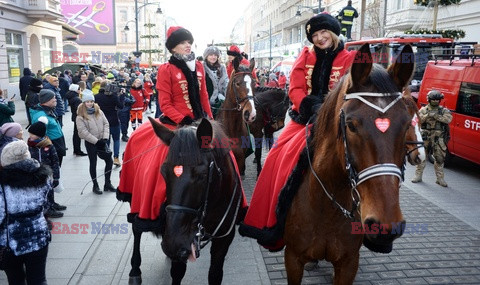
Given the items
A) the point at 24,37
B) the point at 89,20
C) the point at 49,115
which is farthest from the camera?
the point at 89,20

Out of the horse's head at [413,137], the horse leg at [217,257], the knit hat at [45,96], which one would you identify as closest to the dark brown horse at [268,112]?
the knit hat at [45,96]

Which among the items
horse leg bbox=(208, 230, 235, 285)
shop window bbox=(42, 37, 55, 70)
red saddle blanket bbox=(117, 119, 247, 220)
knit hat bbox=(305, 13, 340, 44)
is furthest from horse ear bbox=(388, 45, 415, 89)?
shop window bbox=(42, 37, 55, 70)

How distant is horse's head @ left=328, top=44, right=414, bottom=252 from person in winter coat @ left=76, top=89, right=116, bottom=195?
6.97 metres

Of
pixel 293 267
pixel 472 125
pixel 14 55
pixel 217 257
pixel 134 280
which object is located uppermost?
pixel 14 55

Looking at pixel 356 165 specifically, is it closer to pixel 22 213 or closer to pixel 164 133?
pixel 164 133

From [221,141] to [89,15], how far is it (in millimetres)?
58337

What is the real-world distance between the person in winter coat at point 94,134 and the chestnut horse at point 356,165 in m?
6.20

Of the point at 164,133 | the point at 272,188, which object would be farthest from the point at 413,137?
the point at 164,133

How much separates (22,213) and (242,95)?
4670mm

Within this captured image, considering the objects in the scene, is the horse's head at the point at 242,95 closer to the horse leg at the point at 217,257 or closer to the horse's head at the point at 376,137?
the horse leg at the point at 217,257

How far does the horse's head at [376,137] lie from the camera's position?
192 centimetres

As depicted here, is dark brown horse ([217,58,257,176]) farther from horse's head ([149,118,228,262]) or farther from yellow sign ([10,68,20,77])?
yellow sign ([10,68,20,77])

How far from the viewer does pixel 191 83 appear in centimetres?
477

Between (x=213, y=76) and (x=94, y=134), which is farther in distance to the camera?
(x=213, y=76)
